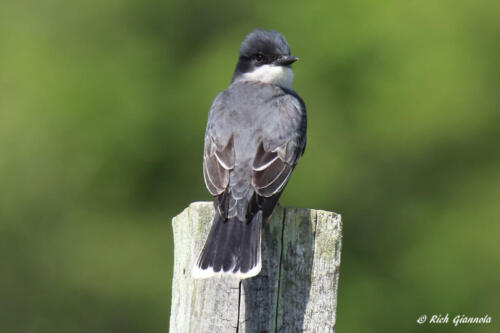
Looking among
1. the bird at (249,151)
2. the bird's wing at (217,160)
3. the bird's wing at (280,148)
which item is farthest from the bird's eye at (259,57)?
the bird's wing at (217,160)

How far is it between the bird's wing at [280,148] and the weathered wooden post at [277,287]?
0.82 m

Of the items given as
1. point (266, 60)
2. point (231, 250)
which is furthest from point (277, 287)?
point (266, 60)

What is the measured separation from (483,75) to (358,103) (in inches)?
52.8

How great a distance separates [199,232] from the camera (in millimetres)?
3949

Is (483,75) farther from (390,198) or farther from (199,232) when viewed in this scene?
(199,232)

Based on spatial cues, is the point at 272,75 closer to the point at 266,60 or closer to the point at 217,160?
the point at 266,60

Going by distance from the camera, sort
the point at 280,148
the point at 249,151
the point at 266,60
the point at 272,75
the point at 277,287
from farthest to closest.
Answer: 1. the point at 266,60
2. the point at 272,75
3. the point at 280,148
4. the point at 249,151
5. the point at 277,287

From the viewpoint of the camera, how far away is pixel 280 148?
5.10 m

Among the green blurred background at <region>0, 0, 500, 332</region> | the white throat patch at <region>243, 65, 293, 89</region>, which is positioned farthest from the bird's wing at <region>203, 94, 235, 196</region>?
the green blurred background at <region>0, 0, 500, 332</region>

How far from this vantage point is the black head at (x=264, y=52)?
6.07 m

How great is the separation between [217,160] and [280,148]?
15.0 inches

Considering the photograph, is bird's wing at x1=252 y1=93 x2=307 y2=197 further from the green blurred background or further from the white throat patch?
the green blurred background

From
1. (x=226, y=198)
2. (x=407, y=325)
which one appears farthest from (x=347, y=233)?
(x=226, y=198)

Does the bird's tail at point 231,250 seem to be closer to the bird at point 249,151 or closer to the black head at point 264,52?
the bird at point 249,151
